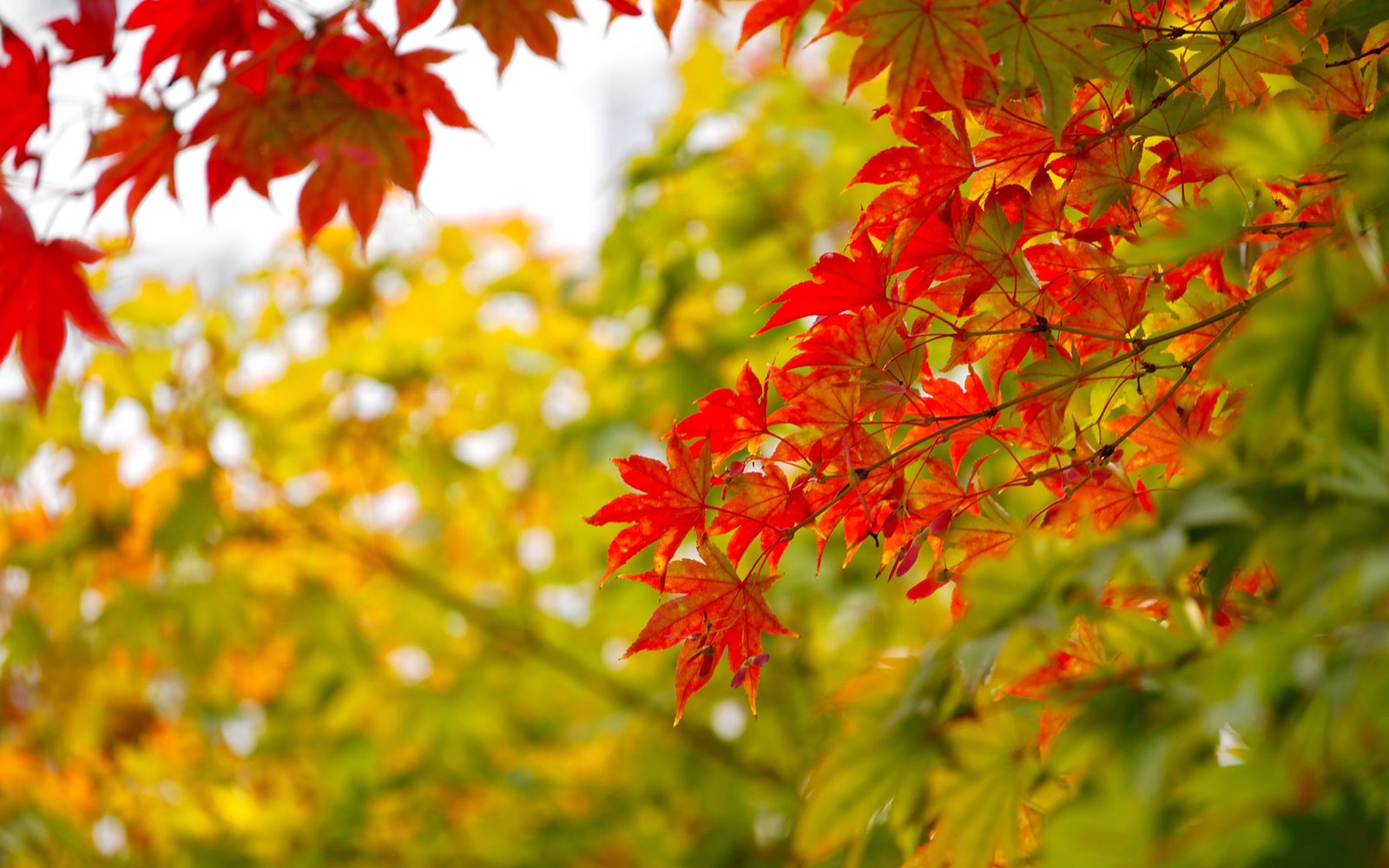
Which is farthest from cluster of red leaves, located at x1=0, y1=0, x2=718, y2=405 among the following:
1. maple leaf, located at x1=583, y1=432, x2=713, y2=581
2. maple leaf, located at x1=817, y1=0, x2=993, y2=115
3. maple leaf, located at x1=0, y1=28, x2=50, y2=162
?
maple leaf, located at x1=583, y1=432, x2=713, y2=581

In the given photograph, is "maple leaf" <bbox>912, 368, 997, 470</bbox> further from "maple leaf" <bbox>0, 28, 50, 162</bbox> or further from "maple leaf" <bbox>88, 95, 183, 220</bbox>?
"maple leaf" <bbox>0, 28, 50, 162</bbox>

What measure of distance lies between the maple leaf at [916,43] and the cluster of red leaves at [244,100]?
0.27 metres

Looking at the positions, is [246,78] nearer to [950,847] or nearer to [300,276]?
[950,847]

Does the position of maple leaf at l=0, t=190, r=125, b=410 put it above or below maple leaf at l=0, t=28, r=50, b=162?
below

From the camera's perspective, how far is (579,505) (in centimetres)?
195

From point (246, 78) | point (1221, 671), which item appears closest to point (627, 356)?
point (246, 78)

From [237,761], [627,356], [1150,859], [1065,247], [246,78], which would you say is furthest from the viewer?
[237,761]

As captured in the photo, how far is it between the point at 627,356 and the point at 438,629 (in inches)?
28.9

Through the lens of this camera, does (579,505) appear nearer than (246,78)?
No

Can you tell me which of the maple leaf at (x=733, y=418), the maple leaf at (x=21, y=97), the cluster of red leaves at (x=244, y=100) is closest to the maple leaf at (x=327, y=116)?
the cluster of red leaves at (x=244, y=100)

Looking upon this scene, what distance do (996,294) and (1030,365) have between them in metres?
0.05

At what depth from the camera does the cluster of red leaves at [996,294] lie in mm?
646

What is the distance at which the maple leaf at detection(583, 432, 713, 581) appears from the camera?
67 centimetres

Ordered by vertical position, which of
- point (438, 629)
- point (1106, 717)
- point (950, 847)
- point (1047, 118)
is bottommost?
point (438, 629)
